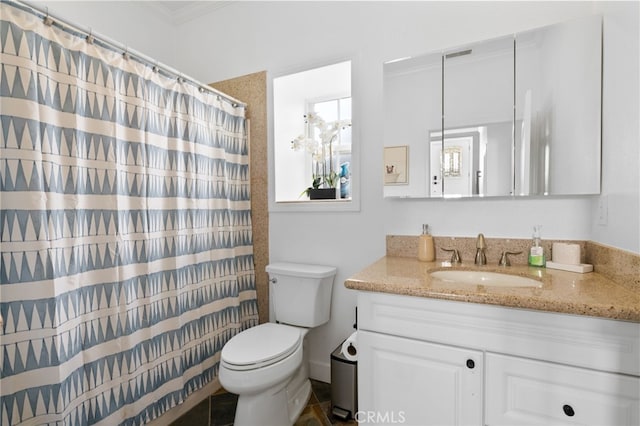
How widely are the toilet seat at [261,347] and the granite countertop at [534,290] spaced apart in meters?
0.61

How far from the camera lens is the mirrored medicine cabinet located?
4.48ft

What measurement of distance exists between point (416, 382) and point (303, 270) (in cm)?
91

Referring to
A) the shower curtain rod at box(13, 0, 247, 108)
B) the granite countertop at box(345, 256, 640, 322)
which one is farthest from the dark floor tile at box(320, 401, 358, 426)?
the shower curtain rod at box(13, 0, 247, 108)

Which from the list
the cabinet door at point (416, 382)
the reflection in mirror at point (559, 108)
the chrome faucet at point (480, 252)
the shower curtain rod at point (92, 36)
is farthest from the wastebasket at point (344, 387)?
the shower curtain rod at point (92, 36)

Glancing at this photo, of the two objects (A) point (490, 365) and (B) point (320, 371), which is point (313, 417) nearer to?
(B) point (320, 371)

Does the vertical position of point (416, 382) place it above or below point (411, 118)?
below

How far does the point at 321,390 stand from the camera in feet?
6.43

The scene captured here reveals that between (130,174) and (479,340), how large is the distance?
64.3 inches

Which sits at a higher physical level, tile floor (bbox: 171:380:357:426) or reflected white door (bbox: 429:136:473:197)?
reflected white door (bbox: 429:136:473:197)

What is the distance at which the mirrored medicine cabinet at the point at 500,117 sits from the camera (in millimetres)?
1365

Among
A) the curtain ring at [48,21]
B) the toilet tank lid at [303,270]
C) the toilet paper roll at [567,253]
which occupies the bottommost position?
the toilet tank lid at [303,270]

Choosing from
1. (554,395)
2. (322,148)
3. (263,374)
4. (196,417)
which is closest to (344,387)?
(263,374)

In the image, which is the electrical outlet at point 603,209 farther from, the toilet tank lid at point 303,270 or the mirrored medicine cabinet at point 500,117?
the toilet tank lid at point 303,270

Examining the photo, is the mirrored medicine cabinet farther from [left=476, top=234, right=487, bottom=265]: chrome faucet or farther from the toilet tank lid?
the toilet tank lid
